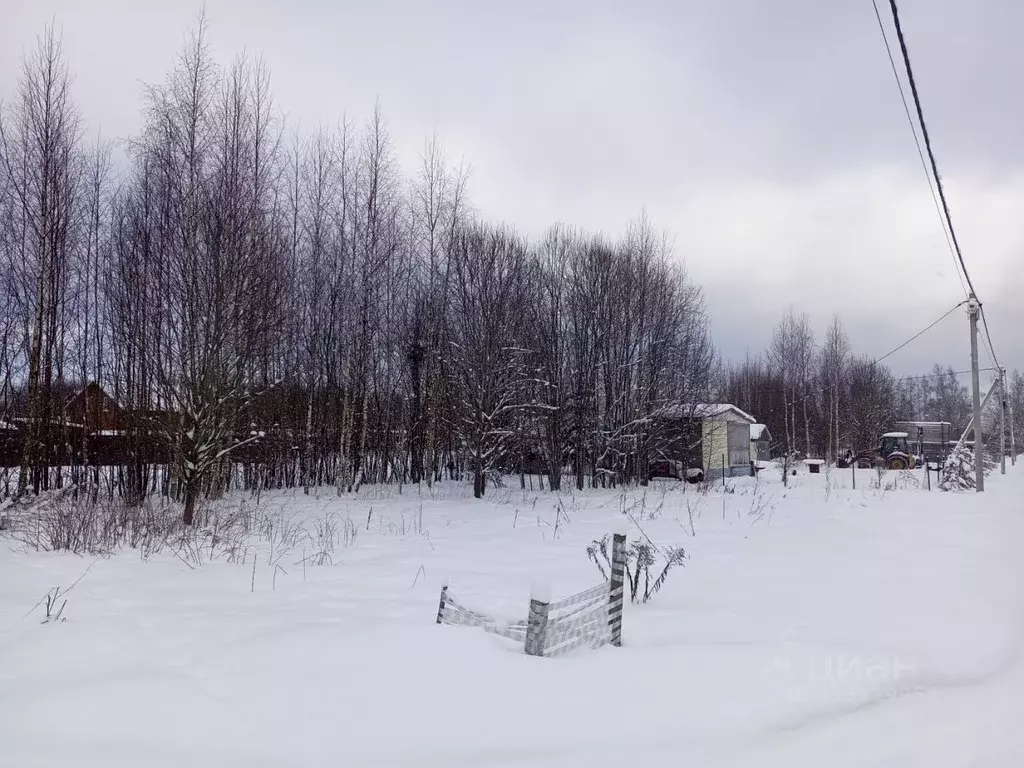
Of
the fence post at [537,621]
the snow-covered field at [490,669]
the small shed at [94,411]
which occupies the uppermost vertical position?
the small shed at [94,411]

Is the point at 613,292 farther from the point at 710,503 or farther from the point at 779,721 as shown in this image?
the point at 779,721

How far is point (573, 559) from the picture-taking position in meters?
8.34

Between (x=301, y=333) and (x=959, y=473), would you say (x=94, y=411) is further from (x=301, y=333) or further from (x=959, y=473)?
(x=959, y=473)

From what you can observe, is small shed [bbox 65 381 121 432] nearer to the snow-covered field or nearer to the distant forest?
the distant forest

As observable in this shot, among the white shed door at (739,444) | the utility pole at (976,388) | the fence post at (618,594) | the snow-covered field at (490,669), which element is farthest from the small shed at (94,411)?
the white shed door at (739,444)

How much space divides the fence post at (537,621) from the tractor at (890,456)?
116 ft

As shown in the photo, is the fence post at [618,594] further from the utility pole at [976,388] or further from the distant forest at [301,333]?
the utility pole at [976,388]

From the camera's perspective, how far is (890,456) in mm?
38812

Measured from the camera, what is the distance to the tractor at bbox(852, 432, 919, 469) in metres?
37.3

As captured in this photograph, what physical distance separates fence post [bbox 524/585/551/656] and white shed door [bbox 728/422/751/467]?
30966mm

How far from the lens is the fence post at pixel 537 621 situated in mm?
3926

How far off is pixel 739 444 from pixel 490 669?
3442 centimetres

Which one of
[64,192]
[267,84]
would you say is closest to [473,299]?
[267,84]

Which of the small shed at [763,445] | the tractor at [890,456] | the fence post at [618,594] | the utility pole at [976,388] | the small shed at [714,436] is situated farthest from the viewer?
the small shed at [763,445]
